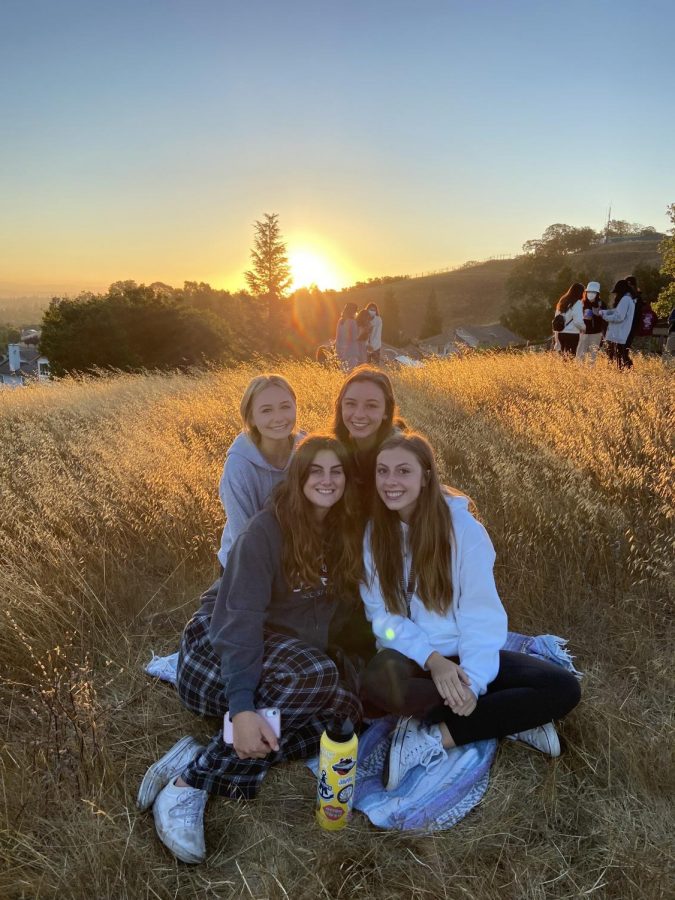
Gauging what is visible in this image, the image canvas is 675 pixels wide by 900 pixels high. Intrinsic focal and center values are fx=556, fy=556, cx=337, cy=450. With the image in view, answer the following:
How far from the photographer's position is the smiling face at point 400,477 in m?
2.34

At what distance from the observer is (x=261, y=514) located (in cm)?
235

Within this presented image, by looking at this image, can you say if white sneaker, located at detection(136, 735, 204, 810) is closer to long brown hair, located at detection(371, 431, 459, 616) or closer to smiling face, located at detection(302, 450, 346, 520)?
long brown hair, located at detection(371, 431, 459, 616)

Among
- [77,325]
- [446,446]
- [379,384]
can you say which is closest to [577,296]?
[446,446]

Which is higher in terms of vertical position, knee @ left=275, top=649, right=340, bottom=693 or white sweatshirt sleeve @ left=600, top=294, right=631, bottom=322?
white sweatshirt sleeve @ left=600, top=294, right=631, bottom=322

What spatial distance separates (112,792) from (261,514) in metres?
1.18

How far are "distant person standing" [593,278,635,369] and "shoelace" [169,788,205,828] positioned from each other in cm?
821

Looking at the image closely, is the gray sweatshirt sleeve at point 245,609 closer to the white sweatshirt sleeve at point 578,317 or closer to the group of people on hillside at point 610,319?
the group of people on hillside at point 610,319

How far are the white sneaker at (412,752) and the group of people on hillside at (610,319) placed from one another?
24.3 ft

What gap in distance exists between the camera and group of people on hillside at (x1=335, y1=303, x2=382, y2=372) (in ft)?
30.7

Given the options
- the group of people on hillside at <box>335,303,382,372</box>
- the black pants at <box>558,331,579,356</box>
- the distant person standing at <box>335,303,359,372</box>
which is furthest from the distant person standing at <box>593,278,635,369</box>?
the distant person standing at <box>335,303,359,372</box>

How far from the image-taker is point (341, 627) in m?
2.58

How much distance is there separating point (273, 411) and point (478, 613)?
4.32 ft

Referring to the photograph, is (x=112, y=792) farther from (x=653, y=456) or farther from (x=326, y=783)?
(x=653, y=456)

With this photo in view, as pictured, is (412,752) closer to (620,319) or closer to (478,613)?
(478,613)
